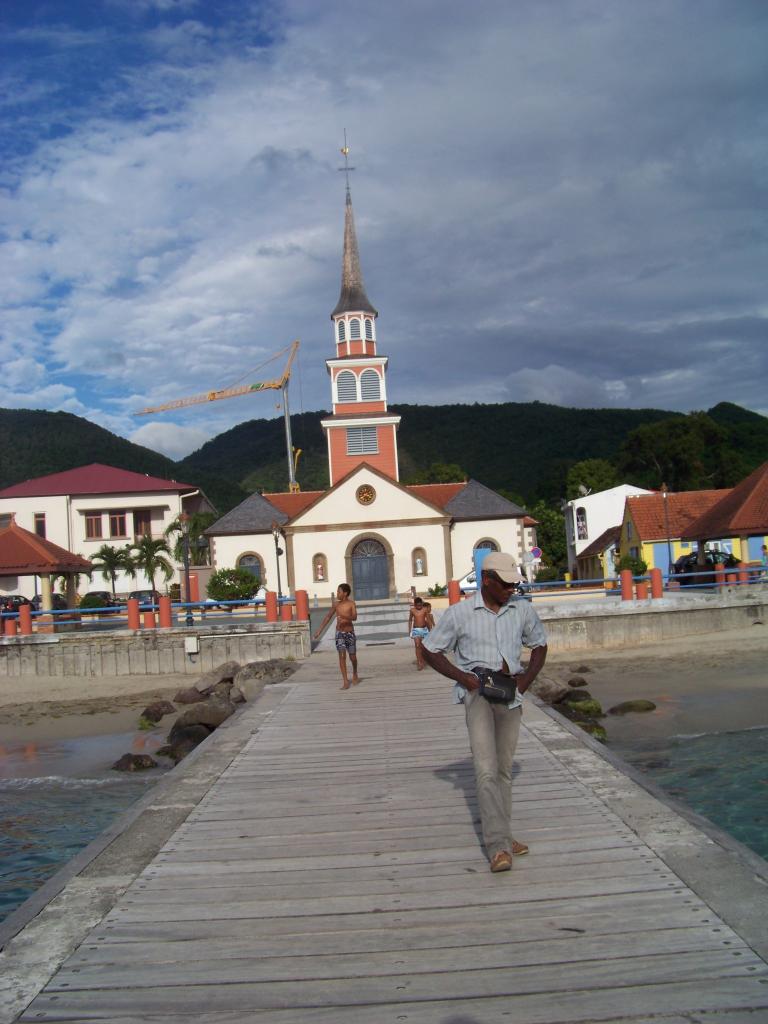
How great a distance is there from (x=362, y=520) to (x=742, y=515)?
17.0 meters

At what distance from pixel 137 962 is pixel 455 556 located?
41163 mm

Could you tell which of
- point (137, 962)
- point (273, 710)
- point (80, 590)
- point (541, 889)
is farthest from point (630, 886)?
point (80, 590)

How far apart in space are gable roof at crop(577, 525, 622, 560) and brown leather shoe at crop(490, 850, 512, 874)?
4815cm

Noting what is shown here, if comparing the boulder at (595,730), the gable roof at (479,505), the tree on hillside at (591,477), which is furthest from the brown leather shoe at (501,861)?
the tree on hillside at (591,477)

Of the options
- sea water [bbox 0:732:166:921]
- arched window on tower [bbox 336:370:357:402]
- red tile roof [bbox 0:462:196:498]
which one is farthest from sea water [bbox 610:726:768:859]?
red tile roof [bbox 0:462:196:498]

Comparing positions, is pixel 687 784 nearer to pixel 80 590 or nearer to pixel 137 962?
pixel 137 962

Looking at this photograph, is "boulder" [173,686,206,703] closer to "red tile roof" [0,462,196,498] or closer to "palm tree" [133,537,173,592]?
"palm tree" [133,537,173,592]

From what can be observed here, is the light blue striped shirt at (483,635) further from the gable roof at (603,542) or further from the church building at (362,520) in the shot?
the gable roof at (603,542)

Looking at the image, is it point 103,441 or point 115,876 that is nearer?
point 115,876

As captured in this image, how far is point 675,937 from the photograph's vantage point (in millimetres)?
4551

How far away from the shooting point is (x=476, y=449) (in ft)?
369

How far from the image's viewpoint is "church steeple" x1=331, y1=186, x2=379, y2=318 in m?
49.8

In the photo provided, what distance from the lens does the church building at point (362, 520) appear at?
43969 millimetres

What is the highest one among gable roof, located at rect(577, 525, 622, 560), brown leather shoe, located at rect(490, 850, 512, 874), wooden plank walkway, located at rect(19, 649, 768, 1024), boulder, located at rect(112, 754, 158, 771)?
gable roof, located at rect(577, 525, 622, 560)
